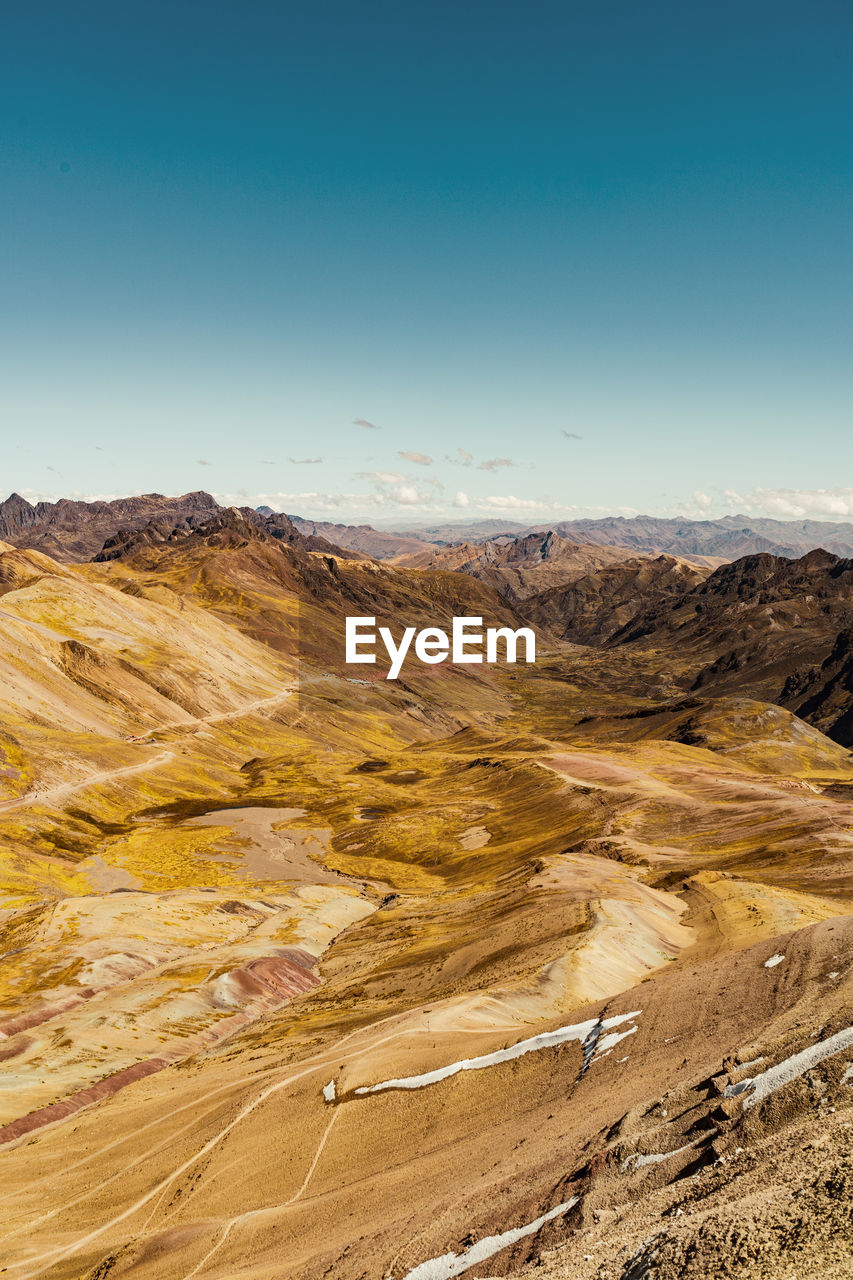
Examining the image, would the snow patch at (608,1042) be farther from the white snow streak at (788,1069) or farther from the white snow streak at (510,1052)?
the white snow streak at (788,1069)

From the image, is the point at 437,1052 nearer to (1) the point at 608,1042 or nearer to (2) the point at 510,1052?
(2) the point at 510,1052

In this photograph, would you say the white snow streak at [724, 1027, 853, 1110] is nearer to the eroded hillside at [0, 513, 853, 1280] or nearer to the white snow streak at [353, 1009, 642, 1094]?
the eroded hillside at [0, 513, 853, 1280]

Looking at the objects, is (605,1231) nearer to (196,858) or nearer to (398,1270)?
(398,1270)

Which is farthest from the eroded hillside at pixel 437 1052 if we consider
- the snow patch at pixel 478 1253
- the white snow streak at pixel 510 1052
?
the white snow streak at pixel 510 1052

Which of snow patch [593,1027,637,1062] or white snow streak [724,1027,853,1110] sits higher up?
white snow streak [724,1027,853,1110]

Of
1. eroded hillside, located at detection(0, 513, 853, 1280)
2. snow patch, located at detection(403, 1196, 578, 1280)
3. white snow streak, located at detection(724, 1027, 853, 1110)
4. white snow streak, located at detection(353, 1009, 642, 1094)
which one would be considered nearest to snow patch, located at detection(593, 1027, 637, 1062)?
eroded hillside, located at detection(0, 513, 853, 1280)

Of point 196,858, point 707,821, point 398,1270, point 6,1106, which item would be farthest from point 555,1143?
point 196,858
